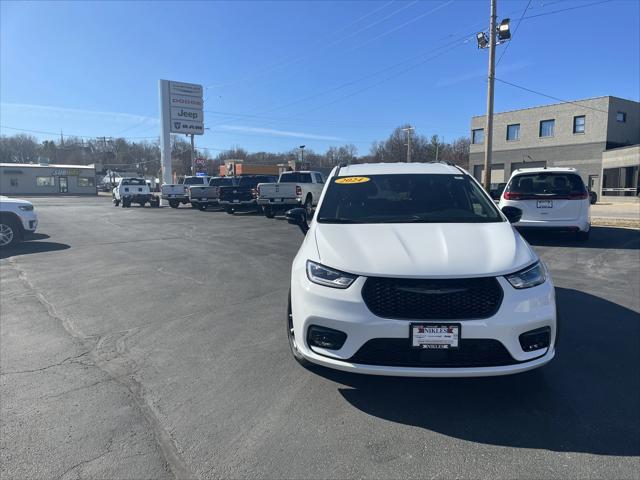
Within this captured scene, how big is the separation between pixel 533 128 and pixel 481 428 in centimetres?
4291

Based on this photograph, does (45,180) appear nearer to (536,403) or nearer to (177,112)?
(177,112)

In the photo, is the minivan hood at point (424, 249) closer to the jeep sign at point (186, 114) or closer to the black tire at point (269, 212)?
the black tire at point (269, 212)

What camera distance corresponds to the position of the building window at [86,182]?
6569 cm

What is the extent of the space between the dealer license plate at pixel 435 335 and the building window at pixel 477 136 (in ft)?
149

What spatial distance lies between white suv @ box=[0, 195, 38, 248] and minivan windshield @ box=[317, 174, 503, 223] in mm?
9537

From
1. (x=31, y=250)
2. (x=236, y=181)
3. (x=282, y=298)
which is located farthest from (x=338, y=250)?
(x=236, y=181)

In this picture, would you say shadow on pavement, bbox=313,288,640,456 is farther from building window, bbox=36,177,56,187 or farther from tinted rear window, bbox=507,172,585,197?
building window, bbox=36,177,56,187

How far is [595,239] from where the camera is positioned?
11812mm

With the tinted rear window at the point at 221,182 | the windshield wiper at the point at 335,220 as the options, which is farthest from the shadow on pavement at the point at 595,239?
the tinted rear window at the point at 221,182

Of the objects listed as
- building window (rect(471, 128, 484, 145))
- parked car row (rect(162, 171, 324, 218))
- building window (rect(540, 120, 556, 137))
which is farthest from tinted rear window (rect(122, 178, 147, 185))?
building window (rect(540, 120, 556, 137))

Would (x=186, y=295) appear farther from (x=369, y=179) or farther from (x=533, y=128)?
(x=533, y=128)

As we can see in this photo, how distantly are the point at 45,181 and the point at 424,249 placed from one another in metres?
73.0

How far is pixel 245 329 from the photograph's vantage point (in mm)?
4898

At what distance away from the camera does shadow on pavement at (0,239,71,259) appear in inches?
400
